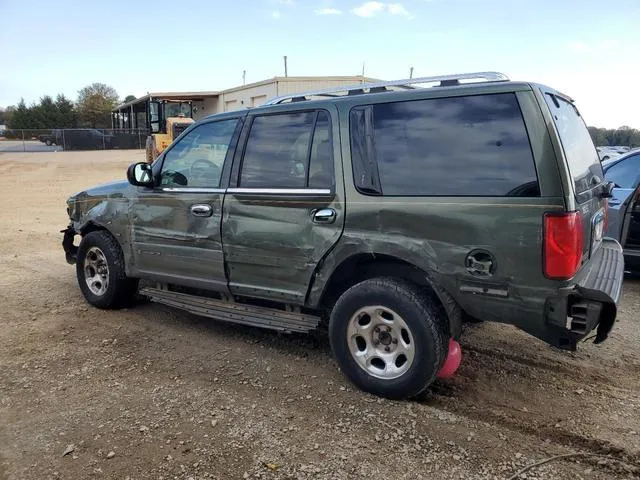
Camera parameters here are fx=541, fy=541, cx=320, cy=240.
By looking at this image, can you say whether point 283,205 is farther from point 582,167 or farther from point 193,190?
point 582,167

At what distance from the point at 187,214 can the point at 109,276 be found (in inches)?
52.3

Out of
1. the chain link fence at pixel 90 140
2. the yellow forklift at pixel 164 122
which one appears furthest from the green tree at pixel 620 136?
the chain link fence at pixel 90 140

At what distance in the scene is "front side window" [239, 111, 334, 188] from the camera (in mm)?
3834

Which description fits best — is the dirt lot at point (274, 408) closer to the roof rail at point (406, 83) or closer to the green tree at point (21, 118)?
the roof rail at point (406, 83)

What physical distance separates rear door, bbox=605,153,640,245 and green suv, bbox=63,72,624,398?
2083 mm

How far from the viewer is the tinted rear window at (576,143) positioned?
3208 mm

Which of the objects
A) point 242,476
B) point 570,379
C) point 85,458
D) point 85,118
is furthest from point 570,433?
point 85,118

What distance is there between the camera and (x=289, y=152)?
4.05 m

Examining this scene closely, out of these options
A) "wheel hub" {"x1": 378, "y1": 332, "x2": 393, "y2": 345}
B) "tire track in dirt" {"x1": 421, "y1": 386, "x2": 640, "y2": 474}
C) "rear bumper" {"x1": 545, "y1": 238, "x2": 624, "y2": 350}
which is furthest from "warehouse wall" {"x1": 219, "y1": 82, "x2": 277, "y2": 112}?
"rear bumper" {"x1": 545, "y1": 238, "x2": 624, "y2": 350}

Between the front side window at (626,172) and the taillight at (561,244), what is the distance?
398cm

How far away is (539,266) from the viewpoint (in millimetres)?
3025

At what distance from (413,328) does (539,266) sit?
2.79 feet

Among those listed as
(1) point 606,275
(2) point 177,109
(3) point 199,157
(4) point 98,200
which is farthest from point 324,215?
(2) point 177,109

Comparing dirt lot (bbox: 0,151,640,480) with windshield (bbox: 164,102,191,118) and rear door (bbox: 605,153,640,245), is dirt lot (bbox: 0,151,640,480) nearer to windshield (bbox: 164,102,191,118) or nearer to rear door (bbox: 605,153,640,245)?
rear door (bbox: 605,153,640,245)
